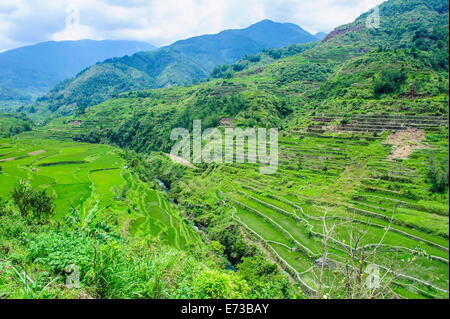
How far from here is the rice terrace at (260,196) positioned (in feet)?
11.5

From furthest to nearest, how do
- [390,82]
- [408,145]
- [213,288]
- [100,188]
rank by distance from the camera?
[390,82], [100,188], [408,145], [213,288]

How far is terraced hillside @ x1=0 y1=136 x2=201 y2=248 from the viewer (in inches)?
705

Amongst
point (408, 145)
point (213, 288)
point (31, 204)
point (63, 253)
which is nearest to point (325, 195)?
point (408, 145)

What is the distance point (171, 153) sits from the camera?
141 feet

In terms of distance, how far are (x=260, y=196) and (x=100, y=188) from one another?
1420 centimetres

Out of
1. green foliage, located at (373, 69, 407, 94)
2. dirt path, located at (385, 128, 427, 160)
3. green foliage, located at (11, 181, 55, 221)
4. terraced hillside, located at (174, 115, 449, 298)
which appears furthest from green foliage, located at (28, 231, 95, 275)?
green foliage, located at (373, 69, 407, 94)

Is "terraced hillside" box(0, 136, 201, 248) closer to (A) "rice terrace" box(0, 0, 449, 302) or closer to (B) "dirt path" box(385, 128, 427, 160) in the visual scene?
(A) "rice terrace" box(0, 0, 449, 302)

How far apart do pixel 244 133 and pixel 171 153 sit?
13662 millimetres

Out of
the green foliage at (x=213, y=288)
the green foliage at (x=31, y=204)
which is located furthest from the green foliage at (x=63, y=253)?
the green foliage at (x=31, y=204)

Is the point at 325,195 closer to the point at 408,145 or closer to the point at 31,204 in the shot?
Result: the point at 408,145

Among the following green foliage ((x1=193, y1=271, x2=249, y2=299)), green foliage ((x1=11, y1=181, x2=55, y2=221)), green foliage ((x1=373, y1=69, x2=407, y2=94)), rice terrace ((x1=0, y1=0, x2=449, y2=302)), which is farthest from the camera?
green foliage ((x1=373, y1=69, x2=407, y2=94))

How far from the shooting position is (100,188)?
923 inches

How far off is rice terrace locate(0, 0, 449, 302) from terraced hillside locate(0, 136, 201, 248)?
183 mm

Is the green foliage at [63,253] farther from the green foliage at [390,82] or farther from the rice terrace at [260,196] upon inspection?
the green foliage at [390,82]
